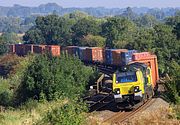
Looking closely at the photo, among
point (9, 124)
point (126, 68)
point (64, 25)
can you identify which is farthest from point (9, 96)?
point (64, 25)

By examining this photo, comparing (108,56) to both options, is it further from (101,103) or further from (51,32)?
(51,32)

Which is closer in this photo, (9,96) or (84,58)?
(9,96)

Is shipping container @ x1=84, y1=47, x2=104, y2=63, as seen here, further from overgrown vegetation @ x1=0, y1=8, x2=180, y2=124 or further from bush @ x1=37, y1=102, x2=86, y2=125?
bush @ x1=37, y1=102, x2=86, y2=125

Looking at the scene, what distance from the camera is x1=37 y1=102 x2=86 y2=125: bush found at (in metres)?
12.4

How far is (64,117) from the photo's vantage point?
40.8 feet

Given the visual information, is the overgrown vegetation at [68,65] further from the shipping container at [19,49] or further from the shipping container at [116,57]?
the shipping container at [19,49]

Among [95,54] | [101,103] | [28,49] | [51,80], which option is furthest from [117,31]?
[101,103]

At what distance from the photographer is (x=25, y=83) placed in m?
26.2

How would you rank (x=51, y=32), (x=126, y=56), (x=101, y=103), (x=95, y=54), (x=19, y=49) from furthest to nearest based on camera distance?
(x=51, y=32)
(x=19, y=49)
(x=95, y=54)
(x=126, y=56)
(x=101, y=103)

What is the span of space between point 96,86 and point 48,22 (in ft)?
275

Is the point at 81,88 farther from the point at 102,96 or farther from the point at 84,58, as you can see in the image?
the point at 84,58

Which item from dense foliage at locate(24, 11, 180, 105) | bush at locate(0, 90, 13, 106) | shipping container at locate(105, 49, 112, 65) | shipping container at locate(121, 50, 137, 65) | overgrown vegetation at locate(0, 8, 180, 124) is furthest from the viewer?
dense foliage at locate(24, 11, 180, 105)

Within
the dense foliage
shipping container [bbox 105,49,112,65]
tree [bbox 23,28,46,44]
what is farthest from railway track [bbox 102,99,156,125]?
tree [bbox 23,28,46,44]

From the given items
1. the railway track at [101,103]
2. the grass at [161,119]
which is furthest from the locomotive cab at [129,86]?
the grass at [161,119]
